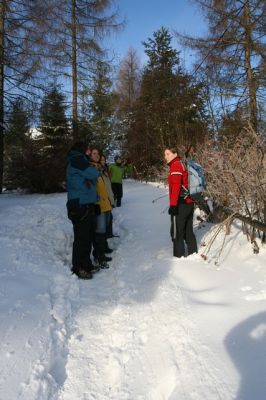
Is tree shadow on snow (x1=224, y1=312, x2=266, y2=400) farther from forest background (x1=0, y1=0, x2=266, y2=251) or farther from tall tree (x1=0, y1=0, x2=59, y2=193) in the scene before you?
tall tree (x1=0, y1=0, x2=59, y2=193)

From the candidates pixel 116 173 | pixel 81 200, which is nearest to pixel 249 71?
pixel 116 173

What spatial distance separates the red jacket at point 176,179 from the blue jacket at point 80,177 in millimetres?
1122

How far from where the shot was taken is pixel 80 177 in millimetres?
5637

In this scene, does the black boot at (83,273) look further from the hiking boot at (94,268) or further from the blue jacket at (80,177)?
the blue jacket at (80,177)

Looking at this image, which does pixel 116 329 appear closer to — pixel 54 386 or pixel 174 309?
pixel 174 309

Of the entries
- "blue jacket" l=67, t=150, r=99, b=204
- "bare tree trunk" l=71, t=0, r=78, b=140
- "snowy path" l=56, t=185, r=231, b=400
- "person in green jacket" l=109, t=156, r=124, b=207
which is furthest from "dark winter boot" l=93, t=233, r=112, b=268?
"bare tree trunk" l=71, t=0, r=78, b=140

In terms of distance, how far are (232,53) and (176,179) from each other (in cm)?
1108

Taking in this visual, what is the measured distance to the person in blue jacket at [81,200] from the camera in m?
5.57

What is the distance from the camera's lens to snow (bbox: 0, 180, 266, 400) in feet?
9.61

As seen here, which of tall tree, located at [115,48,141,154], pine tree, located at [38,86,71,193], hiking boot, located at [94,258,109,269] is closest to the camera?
hiking boot, located at [94,258,109,269]

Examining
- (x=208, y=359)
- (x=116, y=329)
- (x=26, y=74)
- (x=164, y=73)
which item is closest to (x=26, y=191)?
(x=26, y=74)

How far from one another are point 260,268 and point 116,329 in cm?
217

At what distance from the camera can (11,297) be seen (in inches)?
174

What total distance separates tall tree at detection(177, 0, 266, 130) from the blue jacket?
10024mm
